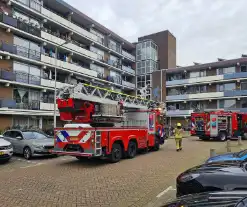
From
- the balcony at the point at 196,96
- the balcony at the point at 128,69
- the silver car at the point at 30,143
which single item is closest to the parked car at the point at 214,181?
the silver car at the point at 30,143

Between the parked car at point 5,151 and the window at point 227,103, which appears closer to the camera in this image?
the parked car at point 5,151

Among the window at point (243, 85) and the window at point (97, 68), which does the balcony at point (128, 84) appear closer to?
the window at point (97, 68)

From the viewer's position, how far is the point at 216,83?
141 feet

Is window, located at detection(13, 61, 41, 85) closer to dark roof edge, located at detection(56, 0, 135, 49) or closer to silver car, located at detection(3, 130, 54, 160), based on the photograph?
dark roof edge, located at detection(56, 0, 135, 49)

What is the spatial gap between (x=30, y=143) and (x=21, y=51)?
1618 centimetres

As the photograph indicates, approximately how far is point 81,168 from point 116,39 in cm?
3606

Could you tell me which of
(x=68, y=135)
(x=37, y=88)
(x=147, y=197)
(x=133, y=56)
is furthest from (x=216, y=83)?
(x=147, y=197)

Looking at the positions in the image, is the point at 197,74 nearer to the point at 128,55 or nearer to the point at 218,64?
the point at 218,64

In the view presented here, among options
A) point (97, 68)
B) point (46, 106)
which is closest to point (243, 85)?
point (97, 68)

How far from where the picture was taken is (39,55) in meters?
28.8

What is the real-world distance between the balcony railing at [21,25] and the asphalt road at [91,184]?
18126 mm

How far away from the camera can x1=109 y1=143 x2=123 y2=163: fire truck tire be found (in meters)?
11.6

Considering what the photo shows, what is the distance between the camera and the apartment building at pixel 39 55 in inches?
1006

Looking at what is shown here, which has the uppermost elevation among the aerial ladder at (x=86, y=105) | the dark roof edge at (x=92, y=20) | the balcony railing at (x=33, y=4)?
the dark roof edge at (x=92, y=20)
